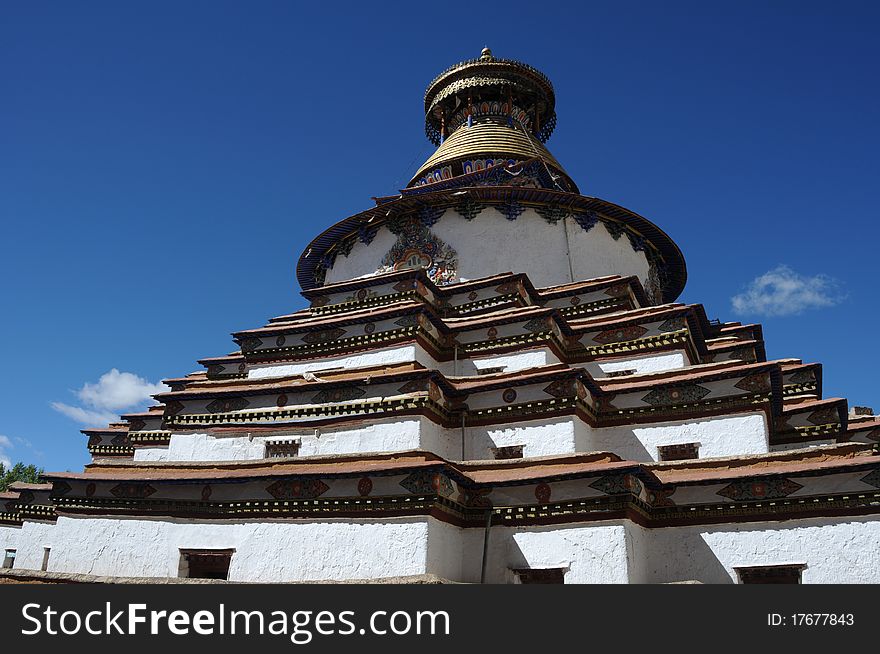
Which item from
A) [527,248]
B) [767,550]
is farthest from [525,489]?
[527,248]

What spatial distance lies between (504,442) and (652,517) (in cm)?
262

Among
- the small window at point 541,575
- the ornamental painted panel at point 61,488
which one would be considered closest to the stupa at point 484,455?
the small window at point 541,575

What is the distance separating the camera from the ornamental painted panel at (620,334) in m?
13.5

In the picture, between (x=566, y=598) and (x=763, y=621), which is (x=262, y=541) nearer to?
(x=566, y=598)

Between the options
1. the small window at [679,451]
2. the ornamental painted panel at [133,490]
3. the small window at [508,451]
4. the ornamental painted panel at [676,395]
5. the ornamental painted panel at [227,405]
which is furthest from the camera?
the ornamental painted panel at [227,405]

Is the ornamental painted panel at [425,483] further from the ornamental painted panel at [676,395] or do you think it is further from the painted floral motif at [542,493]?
the ornamental painted panel at [676,395]

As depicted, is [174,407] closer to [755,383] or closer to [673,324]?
[673,324]

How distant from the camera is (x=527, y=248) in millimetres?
17406

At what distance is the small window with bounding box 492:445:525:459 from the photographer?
11.6m

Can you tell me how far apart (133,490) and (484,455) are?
5.51 metres

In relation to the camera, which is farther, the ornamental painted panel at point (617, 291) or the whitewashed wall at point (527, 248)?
the whitewashed wall at point (527, 248)

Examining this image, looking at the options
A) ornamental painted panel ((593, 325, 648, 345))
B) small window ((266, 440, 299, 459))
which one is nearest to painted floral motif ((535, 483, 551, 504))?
small window ((266, 440, 299, 459))

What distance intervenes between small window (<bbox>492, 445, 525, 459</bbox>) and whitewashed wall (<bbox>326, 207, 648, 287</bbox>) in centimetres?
619

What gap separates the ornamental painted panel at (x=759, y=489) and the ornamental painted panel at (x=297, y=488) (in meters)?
5.54
